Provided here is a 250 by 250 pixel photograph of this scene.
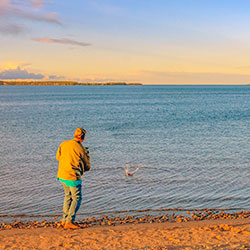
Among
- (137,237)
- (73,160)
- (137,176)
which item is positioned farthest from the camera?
(137,176)

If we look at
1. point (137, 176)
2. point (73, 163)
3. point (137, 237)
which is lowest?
point (137, 176)

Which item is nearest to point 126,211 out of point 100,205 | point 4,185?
point 100,205

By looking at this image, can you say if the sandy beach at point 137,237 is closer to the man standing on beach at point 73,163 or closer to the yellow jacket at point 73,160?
the man standing on beach at point 73,163

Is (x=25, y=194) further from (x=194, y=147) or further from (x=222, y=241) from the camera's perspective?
(x=194, y=147)

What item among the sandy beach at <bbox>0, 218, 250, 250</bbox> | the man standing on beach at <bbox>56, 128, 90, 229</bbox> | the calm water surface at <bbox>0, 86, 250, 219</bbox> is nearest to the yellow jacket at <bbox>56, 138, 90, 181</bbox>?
the man standing on beach at <bbox>56, 128, 90, 229</bbox>

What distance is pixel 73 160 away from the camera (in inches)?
304

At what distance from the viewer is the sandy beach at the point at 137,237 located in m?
6.85

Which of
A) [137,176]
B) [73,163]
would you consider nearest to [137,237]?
[73,163]

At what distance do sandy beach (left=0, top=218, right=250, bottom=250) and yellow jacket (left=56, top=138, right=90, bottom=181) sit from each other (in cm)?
123

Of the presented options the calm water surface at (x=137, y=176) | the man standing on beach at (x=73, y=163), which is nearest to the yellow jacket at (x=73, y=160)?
the man standing on beach at (x=73, y=163)

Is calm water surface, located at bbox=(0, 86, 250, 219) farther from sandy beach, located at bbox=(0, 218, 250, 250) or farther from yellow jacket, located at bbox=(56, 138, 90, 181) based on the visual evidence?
yellow jacket, located at bbox=(56, 138, 90, 181)

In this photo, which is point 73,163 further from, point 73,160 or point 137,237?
point 137,237

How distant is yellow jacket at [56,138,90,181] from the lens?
768cm

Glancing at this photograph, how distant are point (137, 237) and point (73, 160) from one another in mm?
2034
